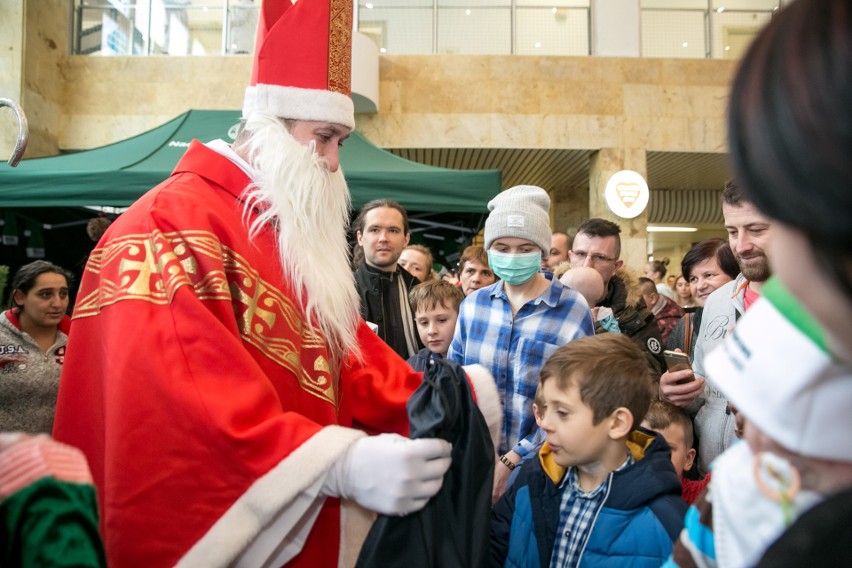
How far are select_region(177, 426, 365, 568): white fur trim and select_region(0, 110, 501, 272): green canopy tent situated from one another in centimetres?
397

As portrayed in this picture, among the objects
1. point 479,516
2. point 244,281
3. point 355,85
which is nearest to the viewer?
point 479,516

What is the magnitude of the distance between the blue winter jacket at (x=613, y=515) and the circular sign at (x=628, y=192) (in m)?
7.69

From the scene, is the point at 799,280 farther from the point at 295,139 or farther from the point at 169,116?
the point at 169,116

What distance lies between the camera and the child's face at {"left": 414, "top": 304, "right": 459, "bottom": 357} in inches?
139

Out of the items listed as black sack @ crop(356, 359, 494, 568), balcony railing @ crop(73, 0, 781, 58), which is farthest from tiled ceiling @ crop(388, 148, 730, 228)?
black sack @ crop(356, 359, 494, 568)

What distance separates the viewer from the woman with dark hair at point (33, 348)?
139 inches

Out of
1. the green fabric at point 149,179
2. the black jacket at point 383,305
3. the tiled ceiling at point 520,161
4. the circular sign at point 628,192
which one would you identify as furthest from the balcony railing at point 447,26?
the black jacket at point 383,305

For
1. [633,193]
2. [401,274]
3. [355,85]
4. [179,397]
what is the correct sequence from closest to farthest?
1. [179,397]
2. [401,274]
3. [355,85]
4. [633,193]

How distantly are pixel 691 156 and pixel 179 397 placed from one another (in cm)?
994

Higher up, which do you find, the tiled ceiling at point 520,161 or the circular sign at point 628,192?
the tiled ceiling at point 520,161

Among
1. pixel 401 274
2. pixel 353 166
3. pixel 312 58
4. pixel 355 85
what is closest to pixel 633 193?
pixel 355 85

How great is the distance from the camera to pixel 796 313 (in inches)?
29.9

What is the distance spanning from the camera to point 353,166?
18.6 feet

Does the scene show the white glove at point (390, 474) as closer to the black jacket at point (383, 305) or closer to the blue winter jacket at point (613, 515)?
the blue winter jacket at point (613, 515)
